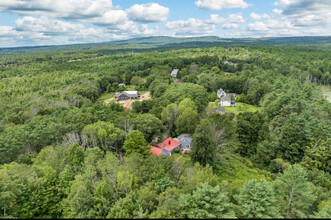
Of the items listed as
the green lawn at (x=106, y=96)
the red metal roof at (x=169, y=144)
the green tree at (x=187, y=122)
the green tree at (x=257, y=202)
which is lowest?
the red metal roof at (x=169, y=144)

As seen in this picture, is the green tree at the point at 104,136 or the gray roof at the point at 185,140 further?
the gray roof at the point at 185,140

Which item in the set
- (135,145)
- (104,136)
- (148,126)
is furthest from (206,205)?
(148,126)

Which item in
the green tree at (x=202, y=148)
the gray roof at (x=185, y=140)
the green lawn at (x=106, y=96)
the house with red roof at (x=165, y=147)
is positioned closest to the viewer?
the green tree at (x=202, y=148)

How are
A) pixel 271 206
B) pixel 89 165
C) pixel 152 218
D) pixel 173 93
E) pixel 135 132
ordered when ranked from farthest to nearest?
1. pixel 173 93
2. pixel 135 132
3. pixel 89 165
4. pixel 271 206
5. pixel 152 218

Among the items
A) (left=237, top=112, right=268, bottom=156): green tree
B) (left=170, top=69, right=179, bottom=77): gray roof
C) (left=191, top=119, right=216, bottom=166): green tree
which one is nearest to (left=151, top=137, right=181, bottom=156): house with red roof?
(left=191, top=119, right=216, bottom=166): green tree

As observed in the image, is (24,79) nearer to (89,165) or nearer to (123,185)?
(89,165)

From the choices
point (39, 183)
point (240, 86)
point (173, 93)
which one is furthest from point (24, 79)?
point (240, 86)

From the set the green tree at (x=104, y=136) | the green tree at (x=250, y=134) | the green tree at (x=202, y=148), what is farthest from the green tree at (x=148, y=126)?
the green tree at (x=250, y=134)

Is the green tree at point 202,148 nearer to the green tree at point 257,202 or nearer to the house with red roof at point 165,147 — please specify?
the house with red roof at point 165,147
